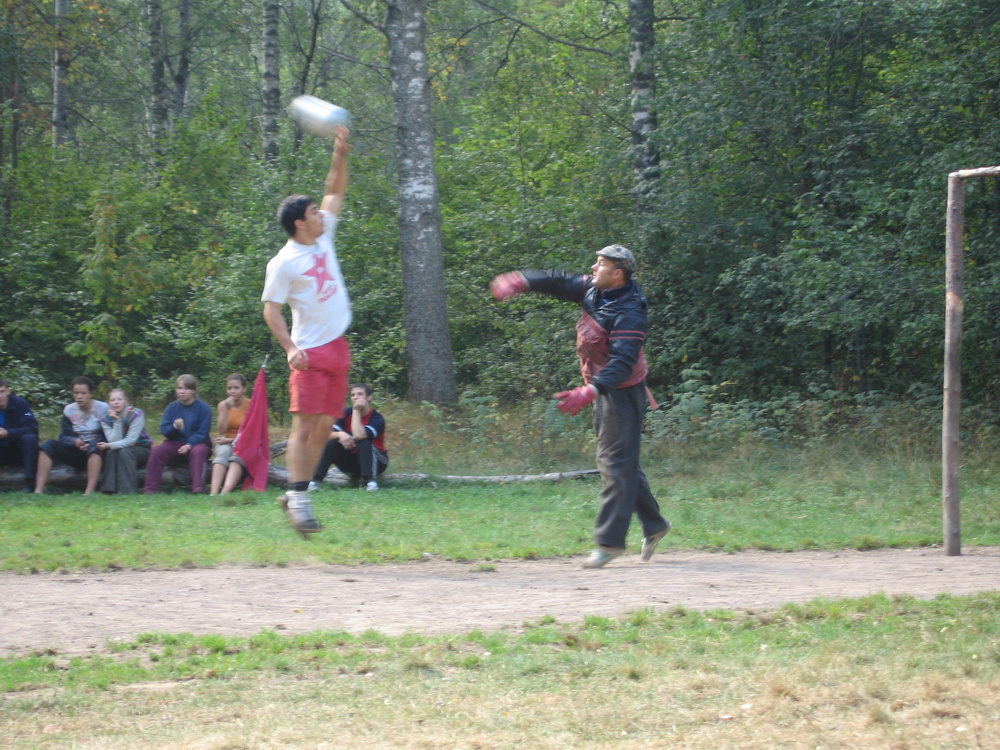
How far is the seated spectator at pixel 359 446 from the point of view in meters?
11.9

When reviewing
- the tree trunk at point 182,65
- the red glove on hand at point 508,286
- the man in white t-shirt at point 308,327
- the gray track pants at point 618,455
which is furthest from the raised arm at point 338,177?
the tree trunk at point 182,65

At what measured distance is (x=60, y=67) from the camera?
23875mm

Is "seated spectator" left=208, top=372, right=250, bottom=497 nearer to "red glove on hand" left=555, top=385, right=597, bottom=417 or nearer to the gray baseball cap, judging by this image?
"red glove on hand" left=555, top=385, right=597, bottom=417

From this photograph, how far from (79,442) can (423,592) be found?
21.6 feet

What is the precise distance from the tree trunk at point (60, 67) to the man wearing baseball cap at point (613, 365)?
64.0 feet

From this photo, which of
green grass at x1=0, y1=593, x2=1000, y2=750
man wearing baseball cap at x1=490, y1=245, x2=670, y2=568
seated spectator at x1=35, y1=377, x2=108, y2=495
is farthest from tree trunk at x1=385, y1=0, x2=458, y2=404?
green grass at x1=0, y1=593, x2=1000, y2=750

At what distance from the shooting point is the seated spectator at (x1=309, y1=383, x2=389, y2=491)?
11.9 meters

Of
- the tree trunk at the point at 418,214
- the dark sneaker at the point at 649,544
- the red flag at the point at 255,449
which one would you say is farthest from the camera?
the tree trunk at the point at 418,214

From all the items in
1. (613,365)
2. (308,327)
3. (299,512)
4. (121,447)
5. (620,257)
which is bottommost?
(299,512)

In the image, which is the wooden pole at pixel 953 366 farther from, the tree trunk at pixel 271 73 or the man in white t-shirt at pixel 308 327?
the tree trunk at pixel 271 73

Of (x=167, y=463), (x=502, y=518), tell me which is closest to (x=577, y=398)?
(x=502, y=518)

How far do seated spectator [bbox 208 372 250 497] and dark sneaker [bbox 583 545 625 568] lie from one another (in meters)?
5.47

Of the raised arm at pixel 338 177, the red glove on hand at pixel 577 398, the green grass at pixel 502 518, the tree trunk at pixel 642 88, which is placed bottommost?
the green grass at pixel 502 518

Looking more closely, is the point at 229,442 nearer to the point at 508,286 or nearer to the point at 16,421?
the point at 16,421
